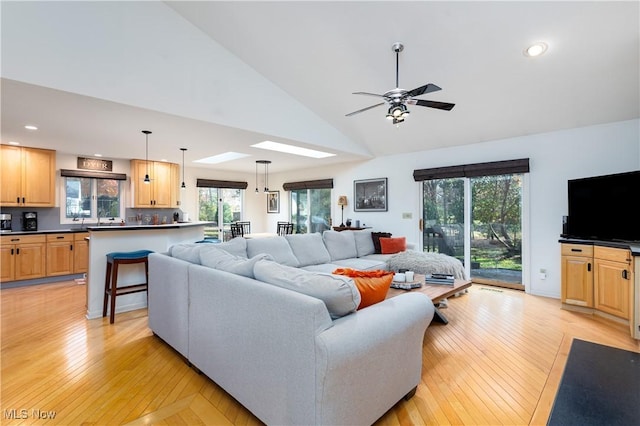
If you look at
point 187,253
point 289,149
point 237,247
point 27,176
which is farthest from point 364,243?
point 27,176

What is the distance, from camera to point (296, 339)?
4.94 ft

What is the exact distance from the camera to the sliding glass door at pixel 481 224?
16.2 ft

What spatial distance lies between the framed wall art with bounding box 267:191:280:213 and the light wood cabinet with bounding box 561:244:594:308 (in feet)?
22.2

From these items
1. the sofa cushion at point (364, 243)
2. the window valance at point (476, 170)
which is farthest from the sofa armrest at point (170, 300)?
the window valance at point (476, 170)

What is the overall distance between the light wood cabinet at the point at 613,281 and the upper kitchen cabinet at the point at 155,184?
24.6 feet

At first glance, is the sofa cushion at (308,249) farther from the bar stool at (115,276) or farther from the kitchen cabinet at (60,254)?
the kitchen cabinet at (60,254)

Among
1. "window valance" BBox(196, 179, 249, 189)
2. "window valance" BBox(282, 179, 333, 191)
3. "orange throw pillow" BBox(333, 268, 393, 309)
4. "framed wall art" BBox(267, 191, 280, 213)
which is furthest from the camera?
"framed wall art" BBox(267, 191, 280, 213)

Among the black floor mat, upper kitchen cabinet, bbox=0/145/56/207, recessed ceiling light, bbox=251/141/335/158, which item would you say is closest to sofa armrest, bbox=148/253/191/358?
the black floor mat

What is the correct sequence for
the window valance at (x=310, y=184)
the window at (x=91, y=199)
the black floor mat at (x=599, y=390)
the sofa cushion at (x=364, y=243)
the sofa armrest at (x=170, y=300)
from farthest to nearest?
1. the window valance at (x=310, y=184)
2. the window at (x=91, y=199)
3. the sofa cushion at (x=364, y=243)
4. the sofa armrest at (x=170, y=300)
5. the black floor mat at (x=599, y=390)

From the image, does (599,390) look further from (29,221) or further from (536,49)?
(29,221)

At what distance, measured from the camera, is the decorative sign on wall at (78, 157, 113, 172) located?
6.05m

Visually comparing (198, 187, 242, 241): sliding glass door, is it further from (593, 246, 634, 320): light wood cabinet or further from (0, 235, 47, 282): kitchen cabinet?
(593, 246, 634, 320): light wood cabinet

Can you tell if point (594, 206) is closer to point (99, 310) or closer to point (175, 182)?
point (99, 310)

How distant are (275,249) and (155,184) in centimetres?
417
